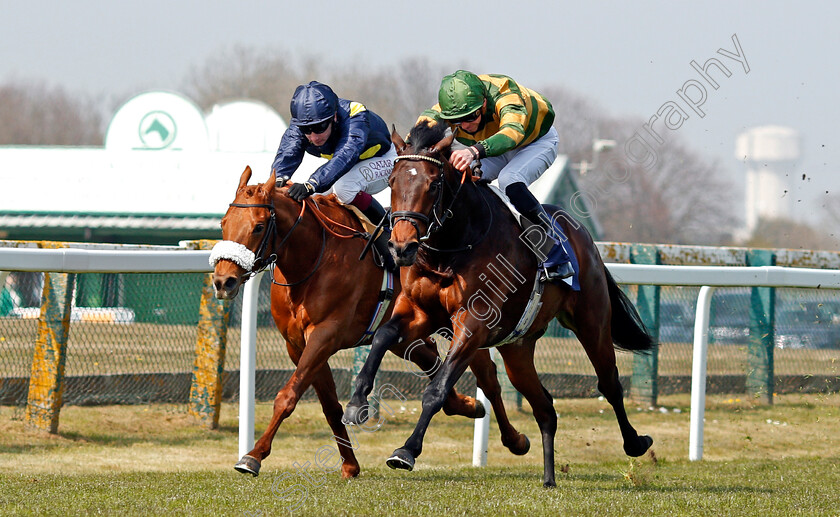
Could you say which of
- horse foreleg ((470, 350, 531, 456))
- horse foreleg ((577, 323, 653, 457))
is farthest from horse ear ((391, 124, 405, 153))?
horse foreleg ((577, 323, 653, 457))

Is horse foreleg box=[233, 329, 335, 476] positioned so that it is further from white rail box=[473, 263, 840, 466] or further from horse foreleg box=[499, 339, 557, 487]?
white rail box=[473, 263, 840, 466]

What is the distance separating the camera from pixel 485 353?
6168 mm

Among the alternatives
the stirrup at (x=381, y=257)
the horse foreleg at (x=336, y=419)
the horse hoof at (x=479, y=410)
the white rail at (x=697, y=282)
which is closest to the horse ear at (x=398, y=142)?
the stirrup at (x=381, y=257)

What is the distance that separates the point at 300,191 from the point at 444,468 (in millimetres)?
2156

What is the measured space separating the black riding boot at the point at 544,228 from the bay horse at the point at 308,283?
0.81m

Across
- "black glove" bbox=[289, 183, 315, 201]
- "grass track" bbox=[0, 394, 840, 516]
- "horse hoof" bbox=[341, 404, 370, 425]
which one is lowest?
"grass track" bbox=[0, 394, 840, 516]

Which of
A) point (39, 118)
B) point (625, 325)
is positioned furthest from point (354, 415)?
point (39, 118)

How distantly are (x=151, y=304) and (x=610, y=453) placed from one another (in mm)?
3533

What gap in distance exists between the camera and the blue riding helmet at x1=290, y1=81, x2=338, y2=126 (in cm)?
555

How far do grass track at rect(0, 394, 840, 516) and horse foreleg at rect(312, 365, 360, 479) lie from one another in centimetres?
10

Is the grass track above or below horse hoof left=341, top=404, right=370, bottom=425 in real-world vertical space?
below

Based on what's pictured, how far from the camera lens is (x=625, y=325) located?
6.38 meters

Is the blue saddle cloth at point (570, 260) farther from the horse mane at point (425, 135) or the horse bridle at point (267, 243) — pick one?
the horse bridle at point (267, 243)

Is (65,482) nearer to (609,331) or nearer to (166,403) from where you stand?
(166,403)
